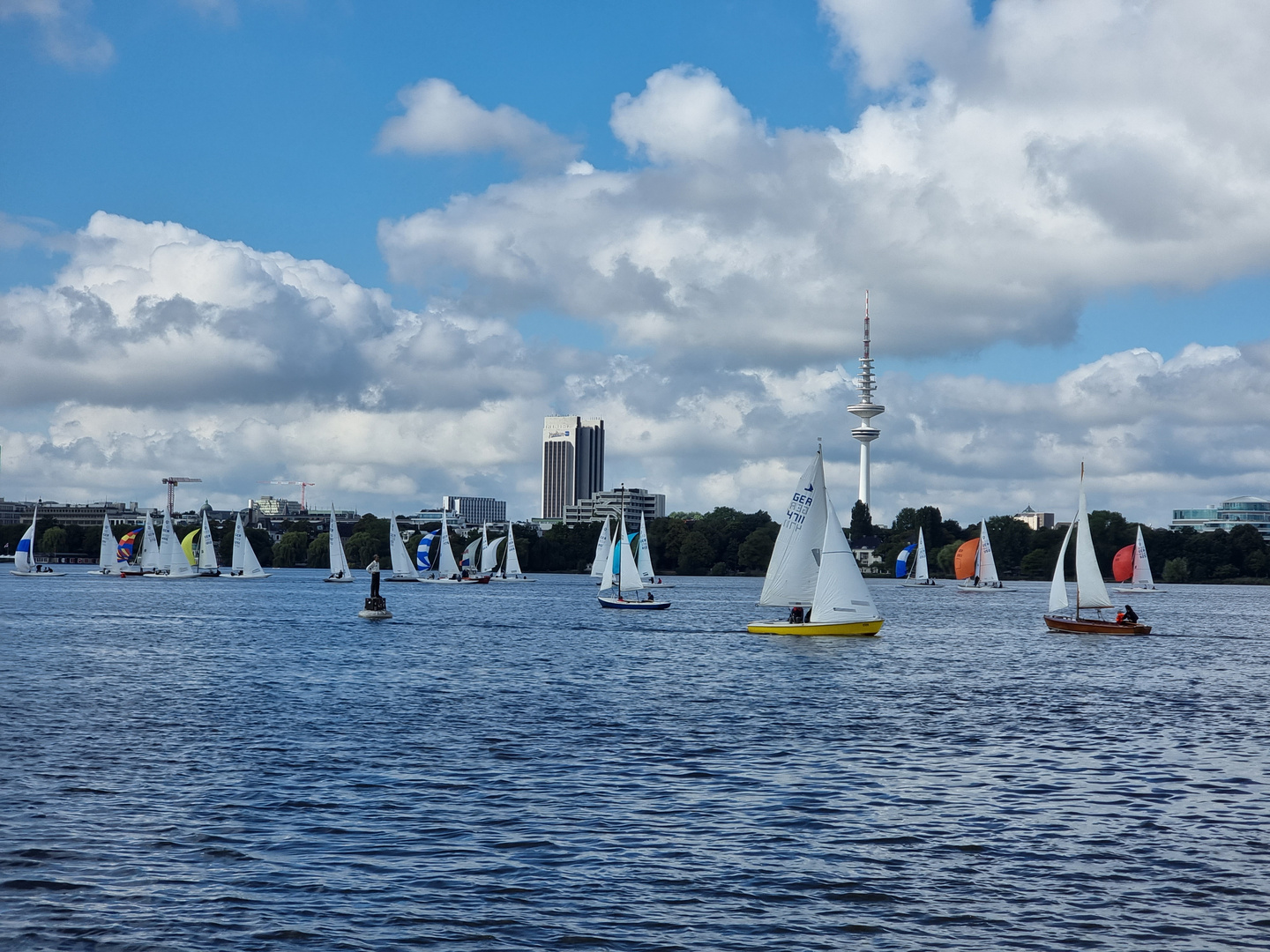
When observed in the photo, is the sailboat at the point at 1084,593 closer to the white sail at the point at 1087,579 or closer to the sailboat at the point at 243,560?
the white sail at the point at 1087,579

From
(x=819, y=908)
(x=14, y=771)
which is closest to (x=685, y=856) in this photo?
(x=819, y=908)

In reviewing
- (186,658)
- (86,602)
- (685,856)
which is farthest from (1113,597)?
(685,856)

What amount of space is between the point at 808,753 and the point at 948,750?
145 inches

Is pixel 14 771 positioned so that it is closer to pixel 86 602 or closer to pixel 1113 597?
pixel 86 602

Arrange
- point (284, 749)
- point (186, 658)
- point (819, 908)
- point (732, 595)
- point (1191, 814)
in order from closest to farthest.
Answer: point (819, 908) → point (1191, 814) → point (284, 749) → point (186, 658) → point (732, 595)

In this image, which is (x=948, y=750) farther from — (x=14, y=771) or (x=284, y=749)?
(x=14, y=771)

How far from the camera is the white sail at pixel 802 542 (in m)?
63.6

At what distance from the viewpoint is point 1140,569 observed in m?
166

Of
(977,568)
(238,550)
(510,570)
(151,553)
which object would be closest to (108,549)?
(151,553)

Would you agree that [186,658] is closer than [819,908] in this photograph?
No

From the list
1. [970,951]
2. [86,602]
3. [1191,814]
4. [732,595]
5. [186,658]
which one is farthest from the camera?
[732,595]

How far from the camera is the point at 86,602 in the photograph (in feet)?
355

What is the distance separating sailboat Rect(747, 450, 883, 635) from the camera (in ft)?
205

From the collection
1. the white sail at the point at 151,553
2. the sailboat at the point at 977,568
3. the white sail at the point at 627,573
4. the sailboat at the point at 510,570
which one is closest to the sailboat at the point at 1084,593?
the white sail at the point at 627,573
